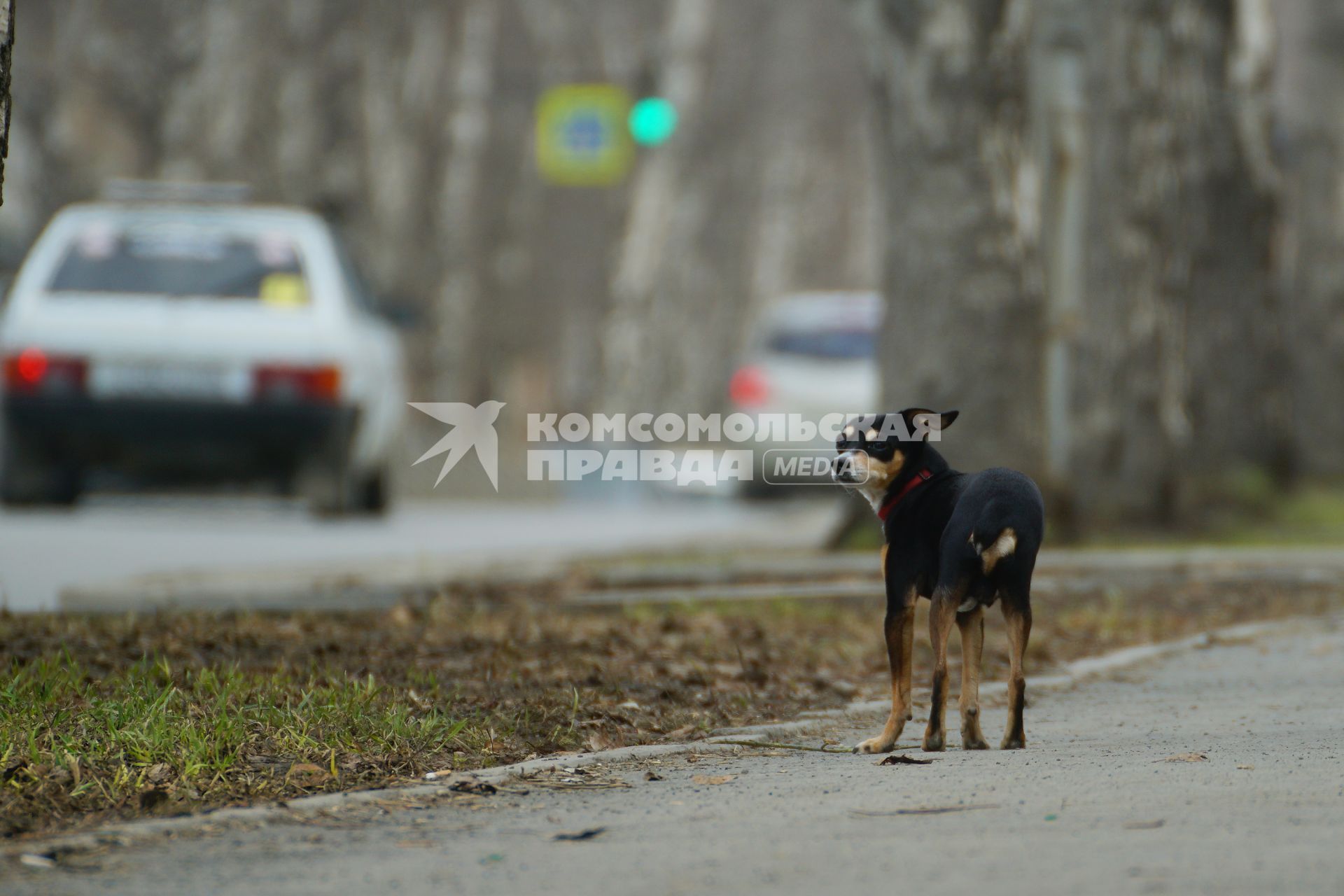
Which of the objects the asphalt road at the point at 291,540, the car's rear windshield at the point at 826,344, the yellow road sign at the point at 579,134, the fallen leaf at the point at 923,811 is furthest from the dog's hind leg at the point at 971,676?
the yellow road sign at the point at 579,134

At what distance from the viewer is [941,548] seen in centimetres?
584

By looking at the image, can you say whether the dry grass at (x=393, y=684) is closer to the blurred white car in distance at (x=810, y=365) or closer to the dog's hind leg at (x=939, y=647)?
the dog's hind leg at (x=939, y=647)

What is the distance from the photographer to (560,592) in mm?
10172

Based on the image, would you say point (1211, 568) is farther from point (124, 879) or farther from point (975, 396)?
point (124, 879)

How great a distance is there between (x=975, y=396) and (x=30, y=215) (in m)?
21.0

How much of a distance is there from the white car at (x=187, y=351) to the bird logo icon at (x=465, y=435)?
8632 millimetres

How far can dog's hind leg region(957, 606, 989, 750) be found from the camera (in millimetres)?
5957

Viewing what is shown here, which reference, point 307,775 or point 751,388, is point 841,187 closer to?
point 751,388

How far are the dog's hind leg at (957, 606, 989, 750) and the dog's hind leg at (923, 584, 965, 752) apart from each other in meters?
0.06

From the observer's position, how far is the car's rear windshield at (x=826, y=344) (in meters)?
19.4

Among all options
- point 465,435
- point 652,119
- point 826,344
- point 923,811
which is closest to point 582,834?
point 923,811

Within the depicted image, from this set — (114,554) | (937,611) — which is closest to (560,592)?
(114,554)

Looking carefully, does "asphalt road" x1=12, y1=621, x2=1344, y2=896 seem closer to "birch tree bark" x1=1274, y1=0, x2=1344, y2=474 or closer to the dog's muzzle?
the dog's muzzle

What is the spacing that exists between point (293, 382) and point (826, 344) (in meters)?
7.35
